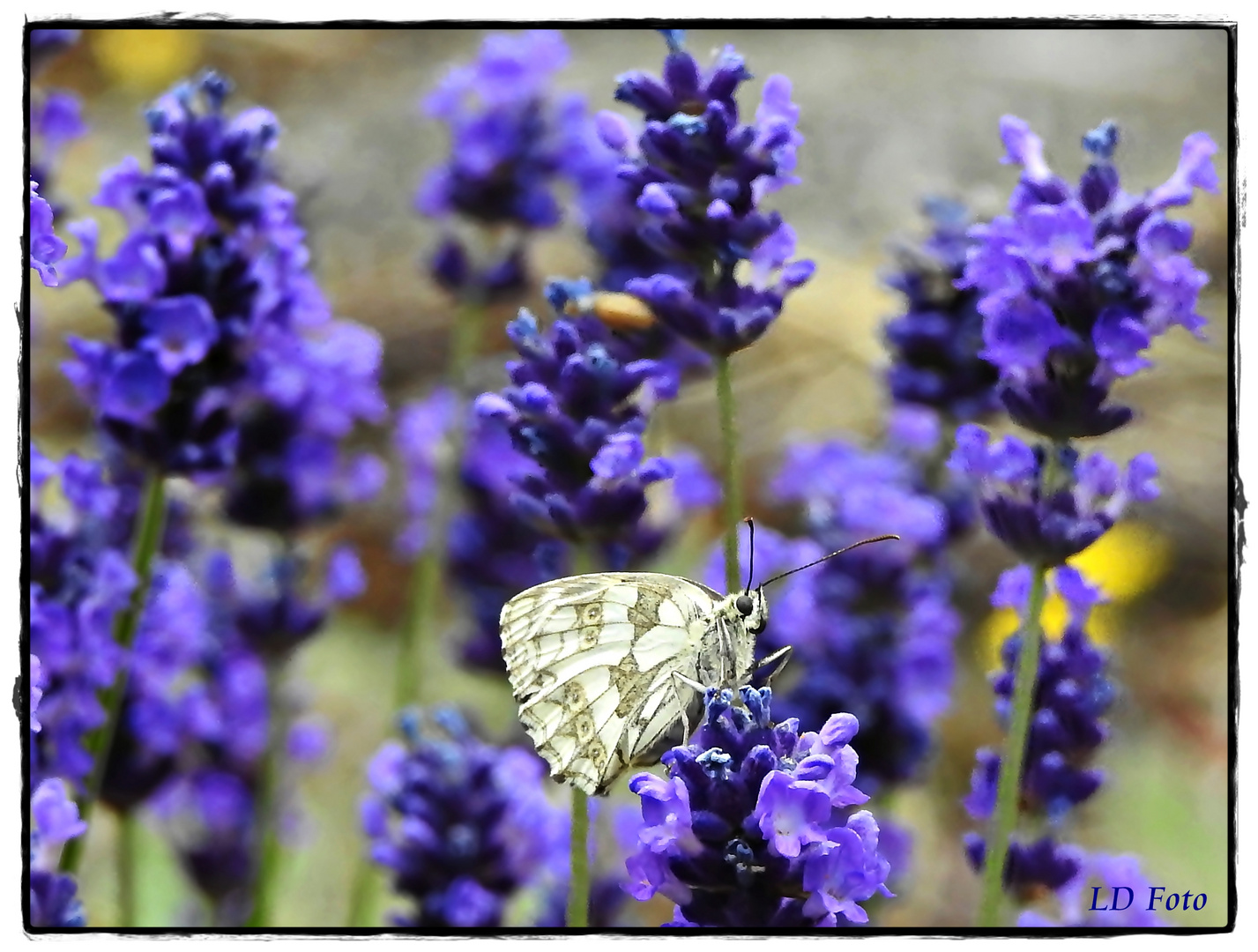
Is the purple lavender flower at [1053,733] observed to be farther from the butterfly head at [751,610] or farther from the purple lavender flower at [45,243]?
the purple lavender flower at [45,243]

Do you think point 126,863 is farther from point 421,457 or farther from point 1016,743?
point 1016,743

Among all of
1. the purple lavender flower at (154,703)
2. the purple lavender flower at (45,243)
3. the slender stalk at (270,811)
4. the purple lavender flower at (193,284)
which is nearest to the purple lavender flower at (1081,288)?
the purple lavender flower at (193,284)

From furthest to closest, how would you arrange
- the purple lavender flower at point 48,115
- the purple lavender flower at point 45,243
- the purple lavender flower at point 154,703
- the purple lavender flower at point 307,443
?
the purple lavender flower at point 307,443, the purple lavender flower at point 154,703, the purple lavender flower at point 48,115, the purple lavender flower at point 45,243

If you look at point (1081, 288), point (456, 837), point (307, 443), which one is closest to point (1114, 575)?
point (1081, 288)

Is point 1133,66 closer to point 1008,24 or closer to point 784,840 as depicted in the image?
point 1008,24

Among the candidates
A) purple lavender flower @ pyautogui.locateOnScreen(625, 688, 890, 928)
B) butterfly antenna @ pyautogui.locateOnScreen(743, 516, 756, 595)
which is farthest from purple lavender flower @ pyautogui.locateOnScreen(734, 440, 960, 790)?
purple lavender flower @ pyautogui.locateOnScreen(625, 688, 890, 928)

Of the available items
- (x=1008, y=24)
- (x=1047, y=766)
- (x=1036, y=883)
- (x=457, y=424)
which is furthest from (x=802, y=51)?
(x=1036, y=883)
